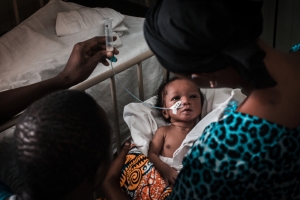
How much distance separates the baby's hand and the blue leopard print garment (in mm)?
569

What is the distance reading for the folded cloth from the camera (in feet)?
7.75

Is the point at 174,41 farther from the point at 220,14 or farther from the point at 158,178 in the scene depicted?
the point at 158,178

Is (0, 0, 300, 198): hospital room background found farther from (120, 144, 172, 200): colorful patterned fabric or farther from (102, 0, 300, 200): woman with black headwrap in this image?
(102, 0, 300, 200): woman with black headwrap

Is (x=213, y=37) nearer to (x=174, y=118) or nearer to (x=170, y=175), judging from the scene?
(x=170, y=175)

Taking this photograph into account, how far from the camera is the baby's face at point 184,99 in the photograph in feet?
5.78

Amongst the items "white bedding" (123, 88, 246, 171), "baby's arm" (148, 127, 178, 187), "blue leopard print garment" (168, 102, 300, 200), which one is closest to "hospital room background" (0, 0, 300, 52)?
"white bedding" (123, 88, 246, 171)

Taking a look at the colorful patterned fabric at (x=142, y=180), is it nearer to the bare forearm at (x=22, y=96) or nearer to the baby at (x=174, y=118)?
the baby at (x=174, y=118)

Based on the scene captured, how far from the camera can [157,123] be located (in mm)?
1854

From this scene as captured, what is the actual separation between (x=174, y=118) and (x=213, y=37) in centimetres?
98

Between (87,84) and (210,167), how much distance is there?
0.63 m

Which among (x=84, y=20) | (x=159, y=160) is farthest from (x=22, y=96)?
(x=84, y=20)

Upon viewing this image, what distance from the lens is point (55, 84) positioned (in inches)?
52.5

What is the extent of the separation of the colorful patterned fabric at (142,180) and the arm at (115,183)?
2cm

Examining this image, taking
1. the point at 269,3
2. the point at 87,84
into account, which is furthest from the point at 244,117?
the point at 269,3
